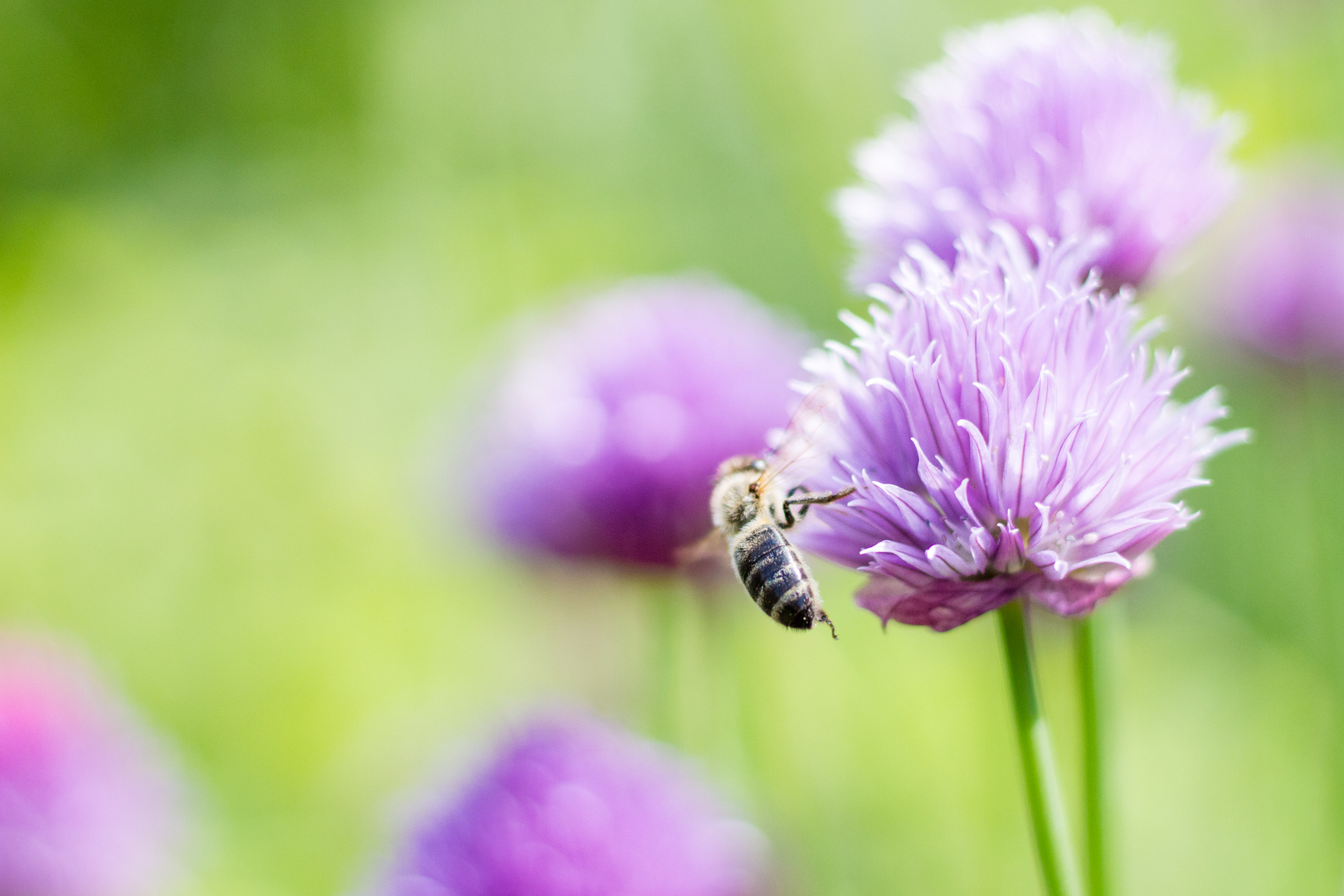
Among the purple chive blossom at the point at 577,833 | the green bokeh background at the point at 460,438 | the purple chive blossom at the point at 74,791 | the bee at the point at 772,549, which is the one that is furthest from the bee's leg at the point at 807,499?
the purple chive blossom at the point at 74,791

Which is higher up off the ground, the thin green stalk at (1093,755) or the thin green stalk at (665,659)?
the thin green stalk at (665,659)

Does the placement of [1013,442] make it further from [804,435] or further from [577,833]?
[577,833]

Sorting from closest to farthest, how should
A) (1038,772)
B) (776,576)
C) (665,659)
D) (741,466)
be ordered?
1. (1038,772)
2. (776,576)
3. (741,466)
4. (665,659)

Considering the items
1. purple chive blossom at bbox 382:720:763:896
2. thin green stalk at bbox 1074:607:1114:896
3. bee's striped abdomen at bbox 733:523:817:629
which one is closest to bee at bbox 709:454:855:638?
bee's striped abdomen at bbox 733:523:817:629

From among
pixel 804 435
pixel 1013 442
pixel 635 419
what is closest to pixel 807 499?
pixel 804 435

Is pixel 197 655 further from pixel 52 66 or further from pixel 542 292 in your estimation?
pixel 52 66

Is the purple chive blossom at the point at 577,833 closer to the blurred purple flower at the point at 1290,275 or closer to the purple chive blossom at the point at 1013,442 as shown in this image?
the purple chive blossom at the point at 1013,442
